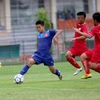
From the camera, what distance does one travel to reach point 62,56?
36.7 meters

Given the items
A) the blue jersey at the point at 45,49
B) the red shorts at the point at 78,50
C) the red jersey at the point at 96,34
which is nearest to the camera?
the red jersey at the point at 96,34

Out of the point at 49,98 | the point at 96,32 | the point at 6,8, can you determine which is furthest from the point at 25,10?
the point at 49,98

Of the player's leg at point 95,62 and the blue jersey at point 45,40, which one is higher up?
the blue jersey at point 45,40

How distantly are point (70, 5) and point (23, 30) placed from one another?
8445 millimetres

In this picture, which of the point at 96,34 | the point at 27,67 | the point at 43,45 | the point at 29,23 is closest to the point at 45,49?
the point at 43,45

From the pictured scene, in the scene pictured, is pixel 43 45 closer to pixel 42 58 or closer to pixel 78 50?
pixel 42 58

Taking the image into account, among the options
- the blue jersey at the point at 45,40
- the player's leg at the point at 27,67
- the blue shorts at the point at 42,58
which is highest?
the blue jersey at the point at 45,40

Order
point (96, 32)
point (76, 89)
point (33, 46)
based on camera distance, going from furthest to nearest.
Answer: point (33, 46) < point (96, 32) < point (76, 89)

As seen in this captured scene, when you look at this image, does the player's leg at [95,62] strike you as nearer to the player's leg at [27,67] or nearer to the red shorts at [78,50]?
the player's leg at [27,67]

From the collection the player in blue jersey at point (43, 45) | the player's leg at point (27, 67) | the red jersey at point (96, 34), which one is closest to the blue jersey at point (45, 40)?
the player in blue jersey at point (43, 45)

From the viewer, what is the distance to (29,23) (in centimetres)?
4509

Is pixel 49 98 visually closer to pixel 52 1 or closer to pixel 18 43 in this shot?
pixel 18 43

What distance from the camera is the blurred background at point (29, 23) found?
124 feet

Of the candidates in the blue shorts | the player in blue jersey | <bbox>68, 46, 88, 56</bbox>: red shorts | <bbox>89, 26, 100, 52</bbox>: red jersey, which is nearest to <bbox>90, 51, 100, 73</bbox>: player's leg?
<bbox>89, 26, 100, 52</bbox>: red jersey
